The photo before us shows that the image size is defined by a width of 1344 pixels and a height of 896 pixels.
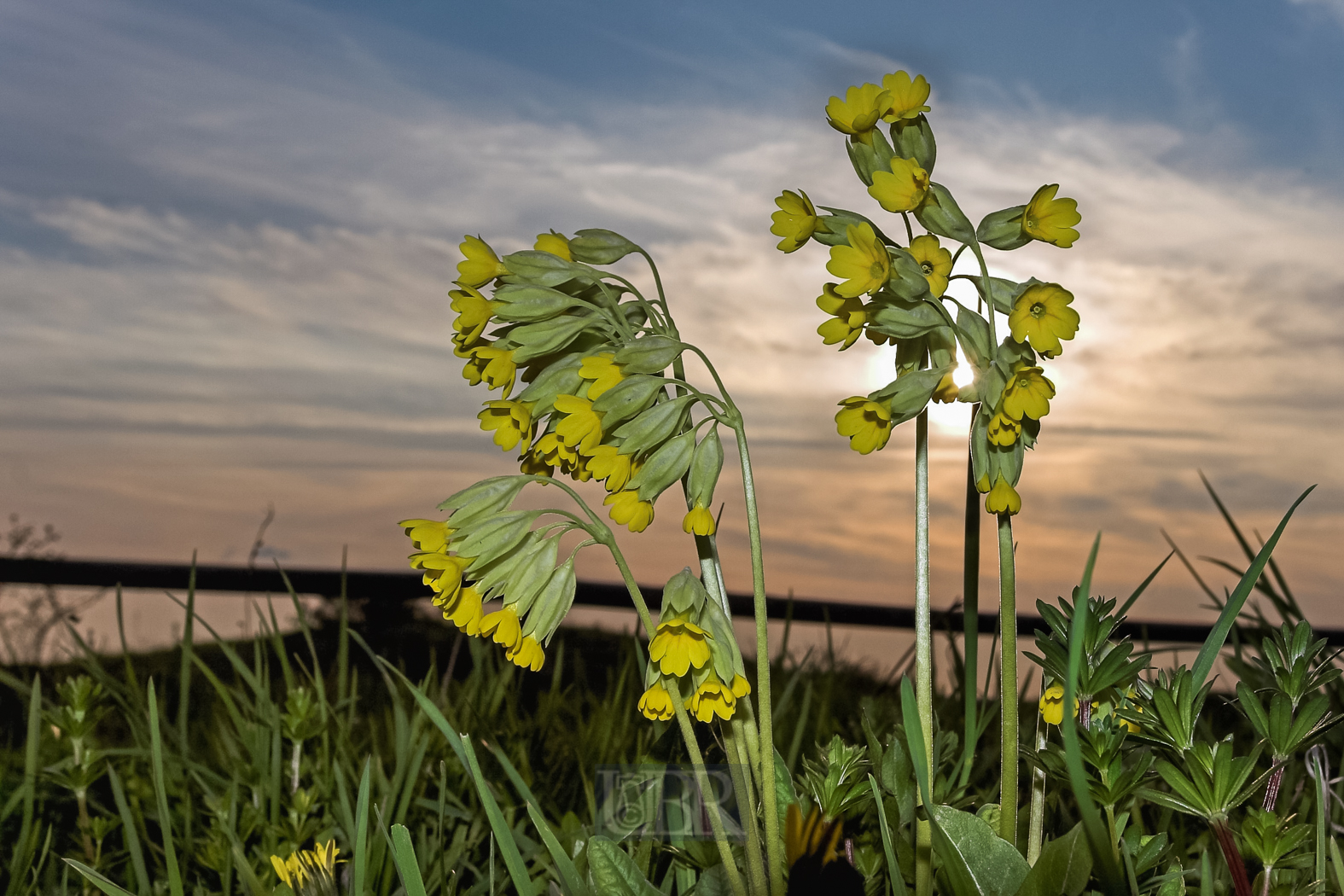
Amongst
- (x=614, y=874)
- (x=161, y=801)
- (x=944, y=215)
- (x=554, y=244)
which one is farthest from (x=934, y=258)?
(x=161, y=801)

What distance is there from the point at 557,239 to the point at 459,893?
1.12 meters

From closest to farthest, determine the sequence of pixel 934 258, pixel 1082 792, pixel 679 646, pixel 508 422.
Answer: pixel 1082 792 → pixel 679 646 → pixel 934 258 → pixel 508 422

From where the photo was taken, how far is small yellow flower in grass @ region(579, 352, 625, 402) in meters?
1.38

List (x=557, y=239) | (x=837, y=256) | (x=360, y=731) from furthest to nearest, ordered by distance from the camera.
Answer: (x=360, y=731)
(x=557, y=239)
(x=837, y=256)

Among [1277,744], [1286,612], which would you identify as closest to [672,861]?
[1277,744]

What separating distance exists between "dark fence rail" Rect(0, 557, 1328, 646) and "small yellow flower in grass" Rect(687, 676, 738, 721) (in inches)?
128

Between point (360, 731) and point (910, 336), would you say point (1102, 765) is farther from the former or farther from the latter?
point (360, 731)

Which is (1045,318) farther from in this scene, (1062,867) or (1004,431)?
(1062,867)

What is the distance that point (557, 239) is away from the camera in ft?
5.22

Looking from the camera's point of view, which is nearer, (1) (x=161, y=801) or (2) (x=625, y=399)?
(2) (x=625, y=399)

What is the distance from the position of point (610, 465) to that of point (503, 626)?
272 millimetres

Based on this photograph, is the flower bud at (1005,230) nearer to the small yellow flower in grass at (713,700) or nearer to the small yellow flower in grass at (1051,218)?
the small yellow flower in grass at (1051,218)

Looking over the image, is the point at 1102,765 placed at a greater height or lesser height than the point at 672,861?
greater

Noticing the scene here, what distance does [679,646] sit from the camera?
132cm
